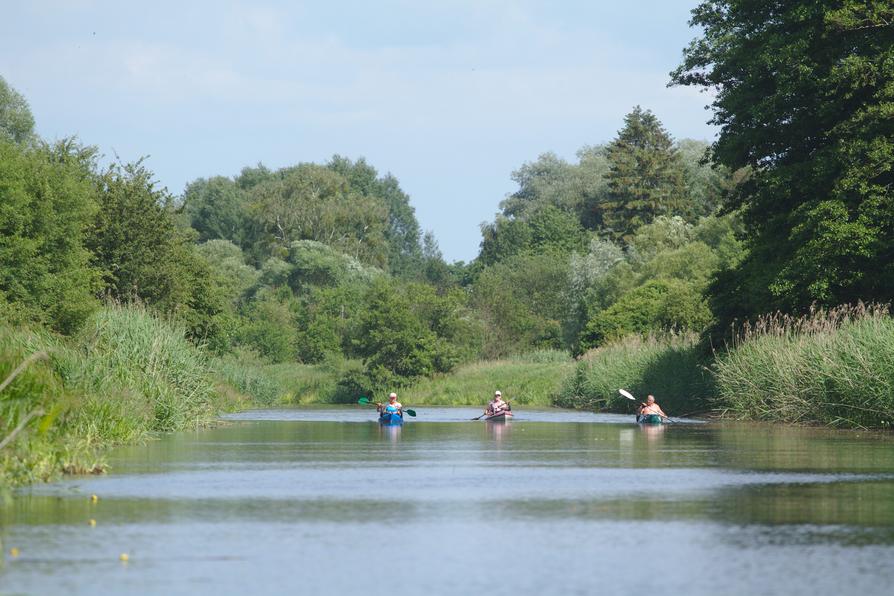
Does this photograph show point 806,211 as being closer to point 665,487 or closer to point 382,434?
point 382,434

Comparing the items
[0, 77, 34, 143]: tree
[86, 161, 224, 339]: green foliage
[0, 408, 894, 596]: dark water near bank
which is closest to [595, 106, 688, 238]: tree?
[0, 77, 34, 143]: tree

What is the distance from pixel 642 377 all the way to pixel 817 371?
1696 centimetres

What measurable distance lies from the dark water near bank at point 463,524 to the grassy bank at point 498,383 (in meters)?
40.4

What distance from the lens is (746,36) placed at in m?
47.6

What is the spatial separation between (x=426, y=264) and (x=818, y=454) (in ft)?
369

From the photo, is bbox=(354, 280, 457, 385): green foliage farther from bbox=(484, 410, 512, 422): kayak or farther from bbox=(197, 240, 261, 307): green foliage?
bbox=(484, 410, 512, 422): kayak

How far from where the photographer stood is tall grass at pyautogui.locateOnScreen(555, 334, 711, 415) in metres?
49.9

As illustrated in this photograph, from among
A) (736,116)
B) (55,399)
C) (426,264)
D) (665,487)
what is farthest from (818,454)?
(426,264)

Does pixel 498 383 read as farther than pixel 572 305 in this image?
No

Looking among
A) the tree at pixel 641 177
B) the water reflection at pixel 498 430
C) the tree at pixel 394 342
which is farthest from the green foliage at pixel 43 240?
the tree at pixel 641 177

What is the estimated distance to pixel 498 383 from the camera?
240ft

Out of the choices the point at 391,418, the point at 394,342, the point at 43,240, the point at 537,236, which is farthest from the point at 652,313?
the point at 537,236

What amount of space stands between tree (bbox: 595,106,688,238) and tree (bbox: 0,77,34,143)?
40053 millimetres

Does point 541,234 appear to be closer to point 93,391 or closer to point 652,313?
point 652,313
